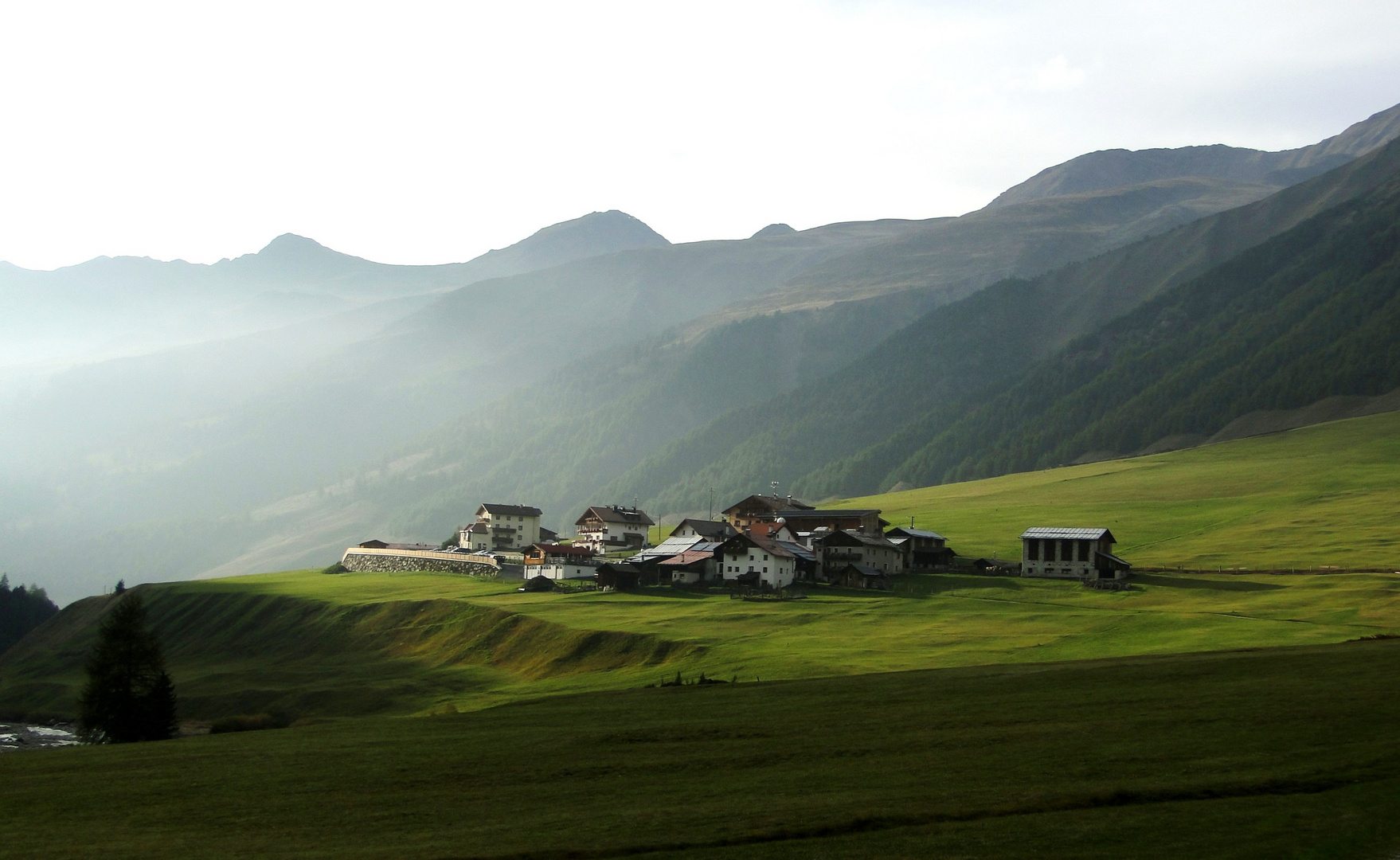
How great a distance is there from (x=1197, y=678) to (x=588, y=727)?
2505 centimetres

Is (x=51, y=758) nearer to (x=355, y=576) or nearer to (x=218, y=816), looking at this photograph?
(x=218, y=816)

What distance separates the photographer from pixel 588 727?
4716 cm

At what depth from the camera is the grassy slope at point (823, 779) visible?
2909cm

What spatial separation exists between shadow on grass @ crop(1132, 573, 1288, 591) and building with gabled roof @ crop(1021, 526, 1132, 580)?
3101 mm

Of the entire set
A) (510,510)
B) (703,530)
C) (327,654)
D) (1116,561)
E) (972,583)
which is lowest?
Result: (327,654)

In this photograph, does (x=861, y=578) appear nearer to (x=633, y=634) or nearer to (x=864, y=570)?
(x=864, y=570)

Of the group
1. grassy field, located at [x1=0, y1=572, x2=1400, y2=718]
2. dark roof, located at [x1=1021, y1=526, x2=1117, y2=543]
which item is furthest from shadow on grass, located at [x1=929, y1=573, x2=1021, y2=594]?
dark roof, located at [x1=1021, y1=526, x2=1117, y2=543]

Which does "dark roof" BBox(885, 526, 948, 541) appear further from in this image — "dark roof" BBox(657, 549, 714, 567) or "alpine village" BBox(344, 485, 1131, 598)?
"dark roof" BBox(657, 549, 714, 567)

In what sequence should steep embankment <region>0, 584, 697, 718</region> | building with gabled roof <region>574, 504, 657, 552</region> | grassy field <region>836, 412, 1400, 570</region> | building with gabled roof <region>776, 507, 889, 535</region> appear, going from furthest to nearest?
building with gabled roof <region>574, 504, 657, 552</region>, building with gabled roof <region>776, 507, 889, 535</region>, grassy field <region>836, 412, 1400, 570</region>, steep embankment <region>0, 584, 697, 718</region>

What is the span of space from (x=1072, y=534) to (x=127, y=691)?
3459 inches

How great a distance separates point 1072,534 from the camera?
391 feet

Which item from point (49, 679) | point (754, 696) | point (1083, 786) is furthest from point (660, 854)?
A: point (49, 679)

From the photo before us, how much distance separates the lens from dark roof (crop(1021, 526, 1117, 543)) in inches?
4619

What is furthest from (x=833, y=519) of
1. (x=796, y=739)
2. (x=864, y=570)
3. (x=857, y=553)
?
(x=796, y=739)
